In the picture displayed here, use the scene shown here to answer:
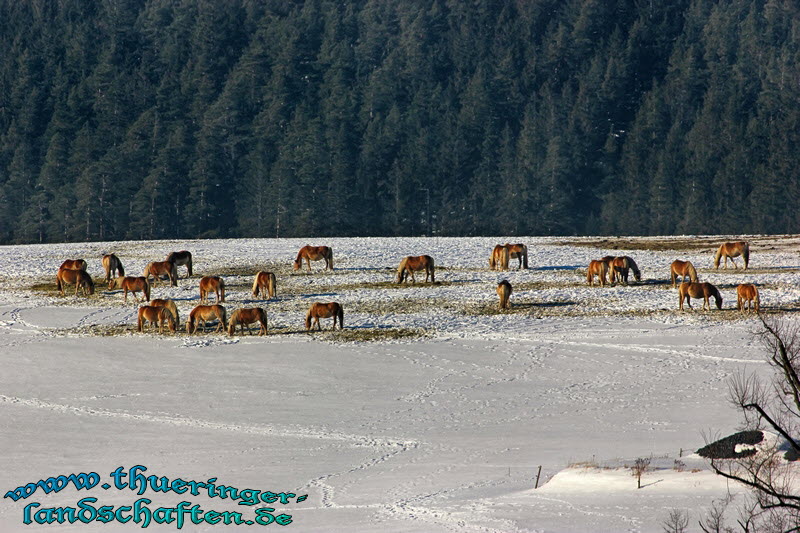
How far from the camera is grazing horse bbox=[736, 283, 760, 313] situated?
29859 millimetres

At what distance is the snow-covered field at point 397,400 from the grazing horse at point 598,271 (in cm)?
67

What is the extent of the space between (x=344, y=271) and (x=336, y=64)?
263ft

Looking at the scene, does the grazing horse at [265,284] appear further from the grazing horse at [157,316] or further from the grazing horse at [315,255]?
the grazing horse at [315,255]

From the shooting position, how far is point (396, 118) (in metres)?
109

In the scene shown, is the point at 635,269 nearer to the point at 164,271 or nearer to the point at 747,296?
the point at 747,296

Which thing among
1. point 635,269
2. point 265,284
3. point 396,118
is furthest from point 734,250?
point 396,118

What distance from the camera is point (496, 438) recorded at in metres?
19.6

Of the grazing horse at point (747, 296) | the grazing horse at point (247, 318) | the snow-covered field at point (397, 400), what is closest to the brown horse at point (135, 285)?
the snow-covered field at point (397, 400)

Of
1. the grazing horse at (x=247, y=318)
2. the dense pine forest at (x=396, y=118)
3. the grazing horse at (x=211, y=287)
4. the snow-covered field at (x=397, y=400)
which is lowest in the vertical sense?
the snow-covered field at (x=397, y=400)

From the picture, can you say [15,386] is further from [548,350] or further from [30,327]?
[548,350]

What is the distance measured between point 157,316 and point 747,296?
53.7 ft

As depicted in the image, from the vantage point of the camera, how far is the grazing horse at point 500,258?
39938mm

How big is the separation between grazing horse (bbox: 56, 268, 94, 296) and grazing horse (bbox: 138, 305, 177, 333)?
282 inches

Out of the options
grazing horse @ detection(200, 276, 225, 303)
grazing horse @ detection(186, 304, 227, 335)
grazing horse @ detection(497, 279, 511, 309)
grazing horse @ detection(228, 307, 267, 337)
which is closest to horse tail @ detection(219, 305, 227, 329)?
grazing horse @ detection(186, 304, 227, 335)
